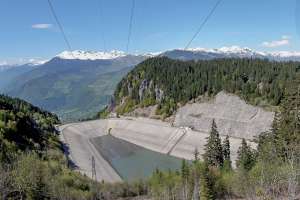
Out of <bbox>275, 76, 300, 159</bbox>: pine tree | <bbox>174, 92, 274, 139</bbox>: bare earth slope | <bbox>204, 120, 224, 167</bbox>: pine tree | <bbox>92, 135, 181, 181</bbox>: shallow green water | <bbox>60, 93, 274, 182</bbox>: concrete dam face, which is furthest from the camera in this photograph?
<bbox>174, 92, 274, 139</bbox>: bare earth slope

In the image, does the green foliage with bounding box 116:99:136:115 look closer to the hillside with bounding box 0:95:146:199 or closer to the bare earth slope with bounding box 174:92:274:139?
the bare earth slope with bounding box 174:92:274:139

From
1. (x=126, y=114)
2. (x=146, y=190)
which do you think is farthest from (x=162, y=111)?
(x=146, y=190)

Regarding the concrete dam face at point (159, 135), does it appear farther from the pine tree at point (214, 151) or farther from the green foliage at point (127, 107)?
the green foliage at point (127, 107)

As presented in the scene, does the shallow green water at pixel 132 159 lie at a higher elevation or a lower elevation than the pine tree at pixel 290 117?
lower

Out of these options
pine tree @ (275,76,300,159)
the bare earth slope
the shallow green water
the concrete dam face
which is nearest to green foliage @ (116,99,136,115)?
the concrete dam face

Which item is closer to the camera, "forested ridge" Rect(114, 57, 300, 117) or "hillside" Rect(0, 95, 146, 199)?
"hillside" Rect(0, 95, 146, 199)

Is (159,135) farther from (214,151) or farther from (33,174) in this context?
(33,174)

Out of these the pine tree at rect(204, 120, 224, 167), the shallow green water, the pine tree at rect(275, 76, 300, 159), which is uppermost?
the pine tree at rect(275, 76, 300, 159)

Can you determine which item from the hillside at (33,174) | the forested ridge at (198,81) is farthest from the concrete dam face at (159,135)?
the hillside at (33,174)
